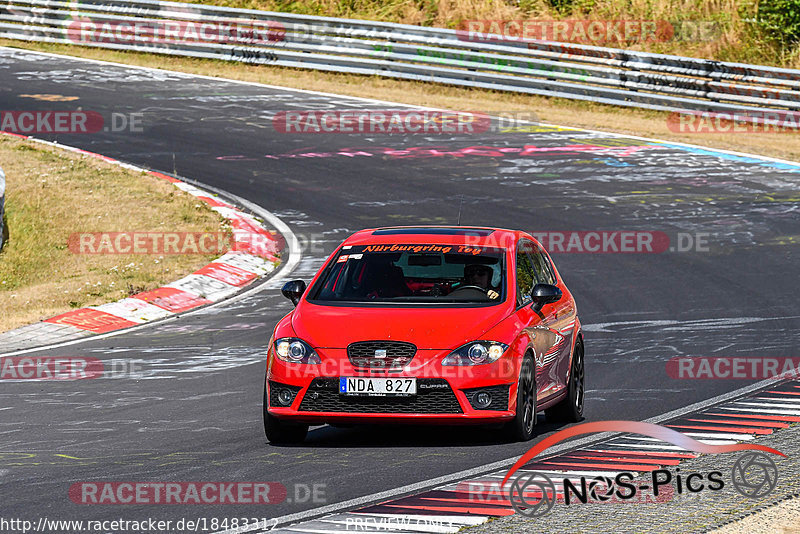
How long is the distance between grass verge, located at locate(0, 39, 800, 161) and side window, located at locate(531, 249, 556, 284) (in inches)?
534

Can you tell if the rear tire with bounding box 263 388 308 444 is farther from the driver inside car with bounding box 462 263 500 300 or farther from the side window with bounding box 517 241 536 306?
the side window with bounding box 517 241 536 306

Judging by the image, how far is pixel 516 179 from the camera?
70.5ft

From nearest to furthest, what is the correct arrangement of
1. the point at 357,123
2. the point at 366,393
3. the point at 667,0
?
the point at 366,393
the point at 357,123
the point at 667,0

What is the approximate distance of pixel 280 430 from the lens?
30.0 feet

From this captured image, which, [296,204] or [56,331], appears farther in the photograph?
[296,204]

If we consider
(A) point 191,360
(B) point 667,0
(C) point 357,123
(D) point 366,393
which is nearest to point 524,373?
(D) point 366,393

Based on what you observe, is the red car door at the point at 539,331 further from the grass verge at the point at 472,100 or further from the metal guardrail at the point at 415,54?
the metal guardrail at the point at 415,54

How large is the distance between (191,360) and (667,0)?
74.8ft

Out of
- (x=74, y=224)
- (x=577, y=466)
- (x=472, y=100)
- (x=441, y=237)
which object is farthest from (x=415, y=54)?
(x=577, y=466)

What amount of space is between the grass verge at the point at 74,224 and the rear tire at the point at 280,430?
629cm

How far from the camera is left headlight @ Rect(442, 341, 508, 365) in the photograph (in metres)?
8.95

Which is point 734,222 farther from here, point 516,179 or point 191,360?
point 191,360

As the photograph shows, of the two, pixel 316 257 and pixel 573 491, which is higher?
pixel 573 491

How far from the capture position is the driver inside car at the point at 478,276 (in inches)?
396
